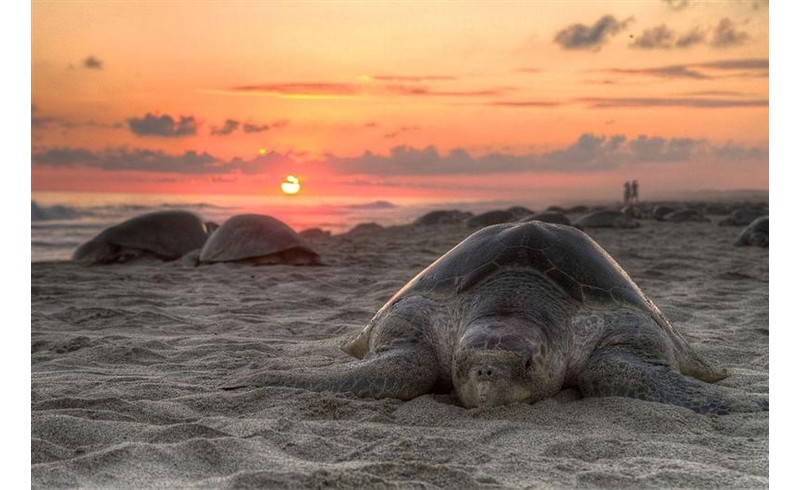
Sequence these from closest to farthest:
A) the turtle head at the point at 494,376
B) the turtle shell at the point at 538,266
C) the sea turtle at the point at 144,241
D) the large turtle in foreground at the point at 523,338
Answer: the turtle head at the point at 494,376
the large turtle in foreground at the point at 523,338
the turtle shell at the point at 538,266
the sea turtle at the point at 144,241

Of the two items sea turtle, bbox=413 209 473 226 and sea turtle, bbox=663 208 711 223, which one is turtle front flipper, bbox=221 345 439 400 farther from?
sea turtle, bbox=663 208 711 223

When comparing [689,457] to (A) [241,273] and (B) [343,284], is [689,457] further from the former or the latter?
(A) [241,273]

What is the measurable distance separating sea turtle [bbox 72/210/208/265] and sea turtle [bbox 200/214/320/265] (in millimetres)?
1244

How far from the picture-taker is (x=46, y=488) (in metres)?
2.88

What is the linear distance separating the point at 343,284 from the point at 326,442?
6.55m

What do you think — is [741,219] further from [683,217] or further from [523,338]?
[523,338]

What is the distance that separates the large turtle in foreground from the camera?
12.7 feet

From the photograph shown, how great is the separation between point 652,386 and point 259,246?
9394 millimetres

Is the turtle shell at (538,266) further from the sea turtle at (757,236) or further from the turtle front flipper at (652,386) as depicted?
the sea turtle at (757,236)

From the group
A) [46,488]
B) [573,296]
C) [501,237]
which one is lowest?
[46,488]

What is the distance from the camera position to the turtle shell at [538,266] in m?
4.61

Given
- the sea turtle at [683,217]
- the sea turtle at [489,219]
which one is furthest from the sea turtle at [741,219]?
the sea turtle at [489,219]

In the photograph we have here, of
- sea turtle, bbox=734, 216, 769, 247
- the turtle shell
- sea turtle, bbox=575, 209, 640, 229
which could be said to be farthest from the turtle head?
sea turtle, bbox=575, 209, 640, 229

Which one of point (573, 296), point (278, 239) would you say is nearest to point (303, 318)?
point (573, 296)
